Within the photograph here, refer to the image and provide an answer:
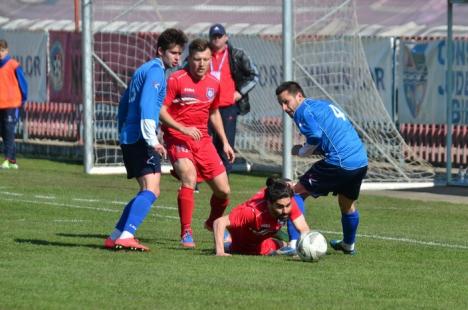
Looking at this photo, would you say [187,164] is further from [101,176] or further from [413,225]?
[101,176]

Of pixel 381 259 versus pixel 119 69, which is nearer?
pixel 381 259

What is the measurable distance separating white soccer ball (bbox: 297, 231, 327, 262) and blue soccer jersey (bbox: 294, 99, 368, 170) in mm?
903

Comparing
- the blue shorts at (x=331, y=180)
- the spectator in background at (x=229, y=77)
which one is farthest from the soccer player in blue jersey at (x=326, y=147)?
the spectator in background at (x=229, y=77)

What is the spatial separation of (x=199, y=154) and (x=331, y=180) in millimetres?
1444

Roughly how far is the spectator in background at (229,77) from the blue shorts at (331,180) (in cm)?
545

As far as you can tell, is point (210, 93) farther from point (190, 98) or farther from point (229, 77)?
point (229, 77)

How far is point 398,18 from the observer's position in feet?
93.7

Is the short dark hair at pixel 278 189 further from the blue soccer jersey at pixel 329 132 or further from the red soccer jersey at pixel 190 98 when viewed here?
the red soccer jersey at pixel 190 98

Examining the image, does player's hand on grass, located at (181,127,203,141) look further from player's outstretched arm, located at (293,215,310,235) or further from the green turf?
player's outstretched arm, located at (293,215,310,235)

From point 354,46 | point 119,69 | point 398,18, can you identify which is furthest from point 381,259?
point 398,18

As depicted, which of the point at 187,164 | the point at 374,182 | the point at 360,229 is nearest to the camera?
the point at 187,164

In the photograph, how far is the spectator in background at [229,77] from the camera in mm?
17719

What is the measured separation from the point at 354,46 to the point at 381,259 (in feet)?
31.2

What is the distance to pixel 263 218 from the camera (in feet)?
38.2
